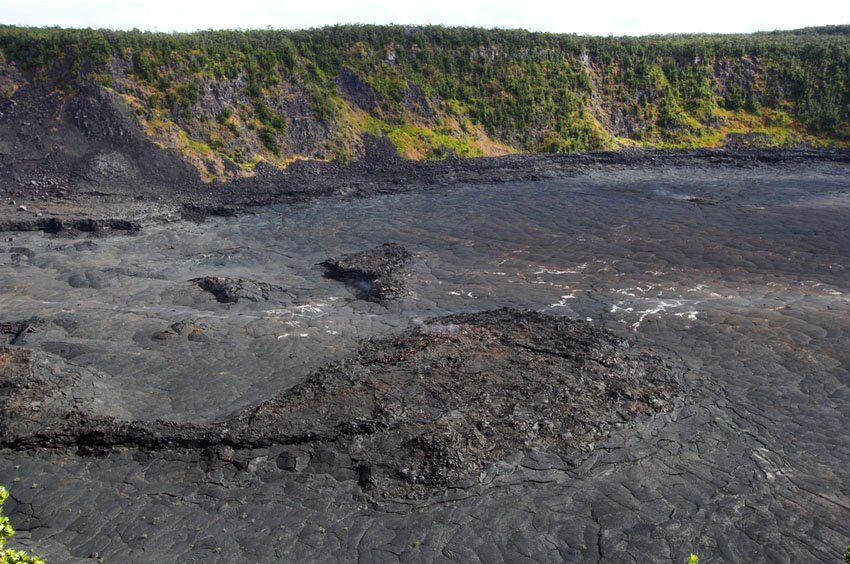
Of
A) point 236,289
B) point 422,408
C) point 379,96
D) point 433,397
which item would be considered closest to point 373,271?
point 236,289

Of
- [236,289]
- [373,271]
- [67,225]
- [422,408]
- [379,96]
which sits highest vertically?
[379,96]

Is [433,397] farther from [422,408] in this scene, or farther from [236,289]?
[236,289]

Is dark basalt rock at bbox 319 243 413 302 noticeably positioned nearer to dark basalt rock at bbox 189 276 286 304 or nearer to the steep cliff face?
dark basalt rock at bbox 189 276 286 304

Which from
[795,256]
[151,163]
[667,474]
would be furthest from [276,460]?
[151,163]

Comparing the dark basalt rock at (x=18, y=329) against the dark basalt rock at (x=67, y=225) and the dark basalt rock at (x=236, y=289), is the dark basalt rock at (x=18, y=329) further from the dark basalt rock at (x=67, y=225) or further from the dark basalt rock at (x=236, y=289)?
the dark basalt rock at (x=67, y=225)

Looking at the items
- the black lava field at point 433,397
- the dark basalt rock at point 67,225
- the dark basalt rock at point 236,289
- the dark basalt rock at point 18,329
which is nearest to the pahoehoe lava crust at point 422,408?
the black lava field at point 433,397

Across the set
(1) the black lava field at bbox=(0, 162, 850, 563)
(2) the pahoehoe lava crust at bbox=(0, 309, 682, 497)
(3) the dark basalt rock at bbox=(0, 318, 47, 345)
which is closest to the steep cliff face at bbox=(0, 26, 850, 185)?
(1) the black lava field at bbox=(0, 162, 850, 563)

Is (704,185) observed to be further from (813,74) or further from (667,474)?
(667,474)
